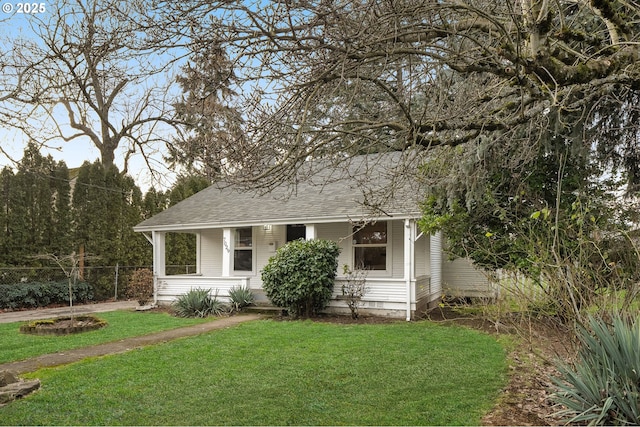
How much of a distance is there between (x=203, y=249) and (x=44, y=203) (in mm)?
5845

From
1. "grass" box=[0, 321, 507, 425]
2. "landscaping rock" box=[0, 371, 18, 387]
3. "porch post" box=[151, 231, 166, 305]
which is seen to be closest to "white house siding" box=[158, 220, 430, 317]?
"porch post" box=[151, 231, 166, 305]

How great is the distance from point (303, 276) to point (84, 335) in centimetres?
501

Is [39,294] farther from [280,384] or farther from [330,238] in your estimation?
[280,384]

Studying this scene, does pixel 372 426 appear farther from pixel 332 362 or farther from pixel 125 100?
pixel 125 100

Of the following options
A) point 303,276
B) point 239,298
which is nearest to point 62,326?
point 239,298

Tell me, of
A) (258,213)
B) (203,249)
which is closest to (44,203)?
(203,249)

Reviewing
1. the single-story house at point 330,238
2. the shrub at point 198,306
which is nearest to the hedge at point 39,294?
the single-story house at point 330,238

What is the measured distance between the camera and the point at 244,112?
5.17 m

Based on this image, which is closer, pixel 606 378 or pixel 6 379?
pixel 606 378

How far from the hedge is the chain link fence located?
0.34m

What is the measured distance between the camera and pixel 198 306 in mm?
12812

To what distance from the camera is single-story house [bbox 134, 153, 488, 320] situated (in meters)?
12.0

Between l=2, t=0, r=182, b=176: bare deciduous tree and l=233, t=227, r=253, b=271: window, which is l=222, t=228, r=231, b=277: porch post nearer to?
l=233, t=227, r=253, b=271: window

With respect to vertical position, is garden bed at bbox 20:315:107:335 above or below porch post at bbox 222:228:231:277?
below
